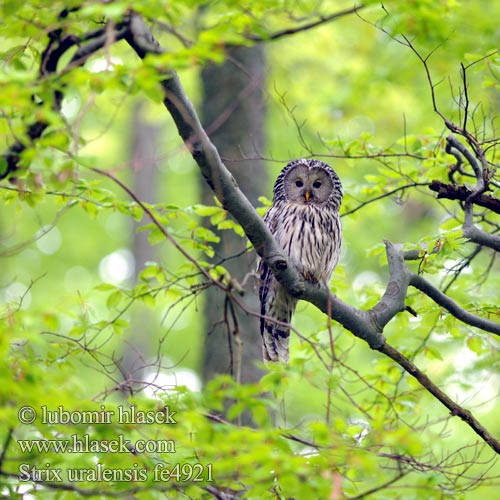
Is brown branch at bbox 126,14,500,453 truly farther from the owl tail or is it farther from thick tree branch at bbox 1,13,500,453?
Result: the owl tail

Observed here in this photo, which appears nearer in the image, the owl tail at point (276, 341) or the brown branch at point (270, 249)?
the brown branch at point (270, 249)

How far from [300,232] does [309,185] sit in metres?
0.53

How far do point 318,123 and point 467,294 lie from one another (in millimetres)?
7466

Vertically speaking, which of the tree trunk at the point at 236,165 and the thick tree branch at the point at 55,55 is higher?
the tree trunk at the point at 236,165

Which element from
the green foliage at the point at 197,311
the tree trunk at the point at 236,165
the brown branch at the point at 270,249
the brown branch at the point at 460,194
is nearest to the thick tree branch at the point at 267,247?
the brown branch at the point at 270,249

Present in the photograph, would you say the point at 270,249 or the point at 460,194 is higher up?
the point at 460,194

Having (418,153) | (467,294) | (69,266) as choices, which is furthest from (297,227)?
(69,266)

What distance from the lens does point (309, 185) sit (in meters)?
6.79

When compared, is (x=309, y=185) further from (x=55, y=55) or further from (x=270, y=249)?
(x=55, y=55)

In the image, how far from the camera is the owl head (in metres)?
6.74

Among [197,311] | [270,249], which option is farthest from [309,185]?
[270,249]

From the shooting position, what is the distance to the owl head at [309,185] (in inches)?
265

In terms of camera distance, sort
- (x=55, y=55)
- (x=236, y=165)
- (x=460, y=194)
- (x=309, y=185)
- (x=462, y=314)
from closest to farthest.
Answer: (x=55, y=55), (x=462, y=314), (x=460, y=194), (x=309, y=185), (x=236, y=165)

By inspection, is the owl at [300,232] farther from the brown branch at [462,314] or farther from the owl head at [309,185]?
the brown branch at [462,314]
